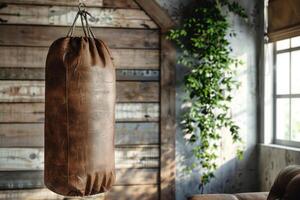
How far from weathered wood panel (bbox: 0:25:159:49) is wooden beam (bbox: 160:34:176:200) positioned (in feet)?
0.51

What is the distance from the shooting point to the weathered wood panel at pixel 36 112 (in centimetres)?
389

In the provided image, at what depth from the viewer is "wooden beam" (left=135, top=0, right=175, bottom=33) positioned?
408 cm

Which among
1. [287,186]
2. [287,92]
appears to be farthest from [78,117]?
[287,92]

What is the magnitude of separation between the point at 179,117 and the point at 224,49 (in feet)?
2.56

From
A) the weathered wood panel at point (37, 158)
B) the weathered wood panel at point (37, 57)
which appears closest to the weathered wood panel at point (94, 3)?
the weathered wood panel at point (37, 57)

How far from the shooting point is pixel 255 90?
4348mm

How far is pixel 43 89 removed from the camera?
13.0 ft

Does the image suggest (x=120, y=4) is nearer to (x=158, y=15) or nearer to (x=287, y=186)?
(x=158, y=15)

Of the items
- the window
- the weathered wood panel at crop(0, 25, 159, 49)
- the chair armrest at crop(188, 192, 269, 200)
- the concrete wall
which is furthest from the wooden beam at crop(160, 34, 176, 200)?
the chair armrest at crop(188, 192, 269, 200)

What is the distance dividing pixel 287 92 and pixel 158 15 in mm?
1415

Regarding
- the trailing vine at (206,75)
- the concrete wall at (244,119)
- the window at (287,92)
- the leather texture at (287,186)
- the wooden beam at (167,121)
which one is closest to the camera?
the leather texture at (287,186)

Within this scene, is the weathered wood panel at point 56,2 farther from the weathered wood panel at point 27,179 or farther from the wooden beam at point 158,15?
the weathered wood panel at point 27,179

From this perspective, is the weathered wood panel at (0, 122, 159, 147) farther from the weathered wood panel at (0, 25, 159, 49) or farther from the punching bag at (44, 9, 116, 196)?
the punching bag at (44, 9, 116, 196)

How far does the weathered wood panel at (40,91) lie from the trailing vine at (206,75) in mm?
376
